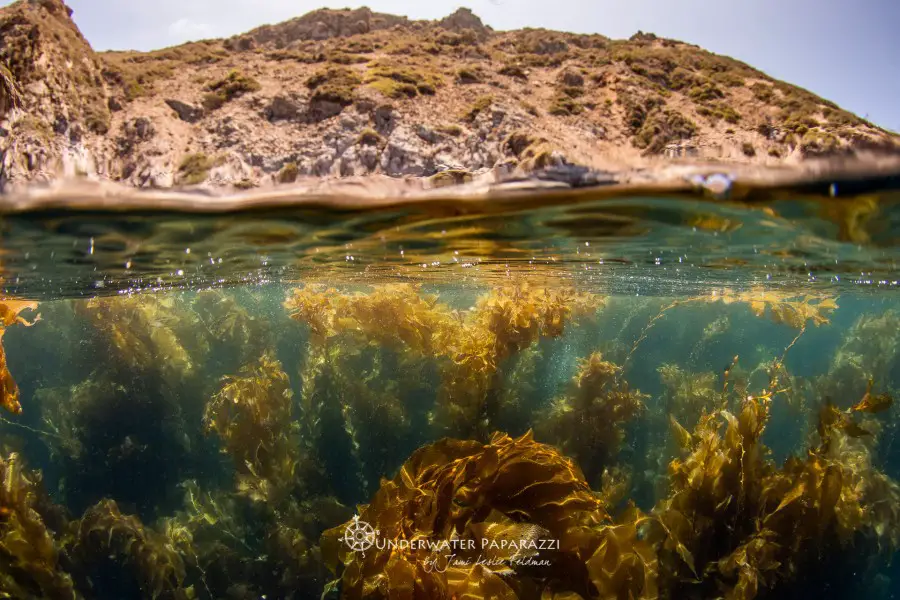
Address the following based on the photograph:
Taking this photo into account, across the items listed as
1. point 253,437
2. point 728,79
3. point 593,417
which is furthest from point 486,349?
point 728,79

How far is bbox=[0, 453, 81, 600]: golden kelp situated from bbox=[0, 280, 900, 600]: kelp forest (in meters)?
0.02

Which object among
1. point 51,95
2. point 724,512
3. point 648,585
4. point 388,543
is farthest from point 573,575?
point 51,95

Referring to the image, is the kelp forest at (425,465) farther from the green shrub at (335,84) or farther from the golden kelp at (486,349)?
the green shrub at (335,84)

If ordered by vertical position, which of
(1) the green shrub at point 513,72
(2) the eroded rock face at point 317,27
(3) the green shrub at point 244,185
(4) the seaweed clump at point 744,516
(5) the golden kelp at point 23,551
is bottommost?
(5) the golden kelp at point 23,551

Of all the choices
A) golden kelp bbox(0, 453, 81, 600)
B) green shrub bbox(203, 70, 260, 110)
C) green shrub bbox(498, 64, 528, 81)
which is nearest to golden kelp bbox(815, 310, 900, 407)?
green shrub bbox(498, 64, 528, 81)

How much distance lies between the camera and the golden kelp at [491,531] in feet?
13.2

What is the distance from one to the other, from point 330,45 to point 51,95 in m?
6.88

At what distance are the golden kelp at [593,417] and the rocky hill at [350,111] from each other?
12.8ft

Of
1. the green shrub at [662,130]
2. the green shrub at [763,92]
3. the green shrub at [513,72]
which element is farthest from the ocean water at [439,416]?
the green shrub at [513,72]

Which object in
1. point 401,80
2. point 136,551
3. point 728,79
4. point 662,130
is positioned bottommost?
point 136,551

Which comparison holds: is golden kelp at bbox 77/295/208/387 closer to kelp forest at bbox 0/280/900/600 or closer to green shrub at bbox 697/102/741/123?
kelp forest at bbox 0/280/900/600

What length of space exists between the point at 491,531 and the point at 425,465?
1012 millimetres

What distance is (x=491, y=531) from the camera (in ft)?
13.3

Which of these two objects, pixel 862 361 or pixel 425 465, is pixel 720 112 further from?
pixel 862 361
